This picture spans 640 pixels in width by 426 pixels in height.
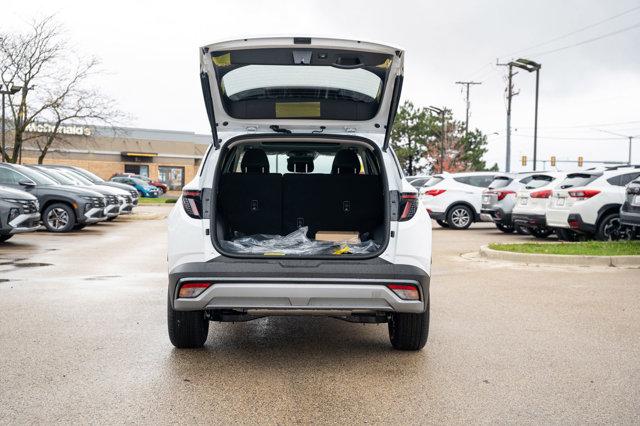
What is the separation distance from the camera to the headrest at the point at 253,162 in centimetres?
669

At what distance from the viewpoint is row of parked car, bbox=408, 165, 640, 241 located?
13578 millimetres

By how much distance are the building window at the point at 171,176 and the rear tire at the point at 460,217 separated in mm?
54420

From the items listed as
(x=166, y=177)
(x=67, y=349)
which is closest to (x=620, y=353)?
(x=67, y=349)

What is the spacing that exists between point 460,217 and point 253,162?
1478cm

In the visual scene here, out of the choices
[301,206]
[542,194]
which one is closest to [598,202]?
[542,194]

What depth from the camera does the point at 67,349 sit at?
18.7 feet

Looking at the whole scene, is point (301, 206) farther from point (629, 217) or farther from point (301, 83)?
point (629, 217)

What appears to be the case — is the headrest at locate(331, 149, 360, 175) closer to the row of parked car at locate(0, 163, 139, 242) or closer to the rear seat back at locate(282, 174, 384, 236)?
the rear seat back at locate(282, 174, 384, 236)

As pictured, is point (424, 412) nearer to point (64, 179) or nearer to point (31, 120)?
point (64, 179)

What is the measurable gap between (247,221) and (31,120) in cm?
3440

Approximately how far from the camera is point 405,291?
4984 millimetres

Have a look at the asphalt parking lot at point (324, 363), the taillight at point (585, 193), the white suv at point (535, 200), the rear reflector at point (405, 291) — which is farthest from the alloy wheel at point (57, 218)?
the rear reflector at point (405, 291)

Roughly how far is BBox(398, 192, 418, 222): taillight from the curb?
22.1ft

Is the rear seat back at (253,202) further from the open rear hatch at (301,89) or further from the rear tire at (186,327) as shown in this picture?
the rear tire at (186,327)
